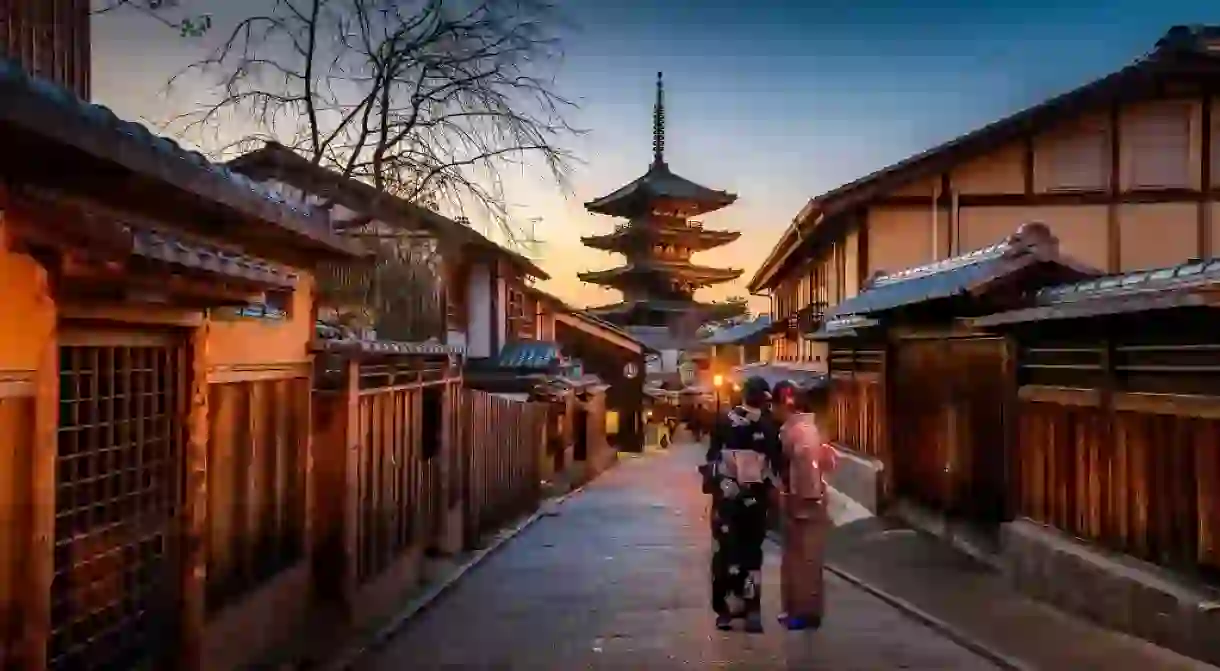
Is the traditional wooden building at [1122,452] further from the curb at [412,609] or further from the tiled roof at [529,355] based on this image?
the tiled roof at [529,355]

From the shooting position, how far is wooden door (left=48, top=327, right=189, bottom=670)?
20.1 feet

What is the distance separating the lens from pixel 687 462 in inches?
1602

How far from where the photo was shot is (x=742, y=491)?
10477mm

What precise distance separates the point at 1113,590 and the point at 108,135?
8.82m

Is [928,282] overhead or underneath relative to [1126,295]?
overhead

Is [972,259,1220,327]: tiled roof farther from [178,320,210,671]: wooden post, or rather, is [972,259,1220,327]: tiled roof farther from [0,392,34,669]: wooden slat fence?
[0,392,34,669]: wooden slat fence

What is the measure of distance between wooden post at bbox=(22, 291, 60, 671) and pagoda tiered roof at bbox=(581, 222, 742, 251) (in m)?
51.4

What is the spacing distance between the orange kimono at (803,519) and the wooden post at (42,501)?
6.55 m

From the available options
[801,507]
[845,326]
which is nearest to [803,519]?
[801,507]

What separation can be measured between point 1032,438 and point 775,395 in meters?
3.45

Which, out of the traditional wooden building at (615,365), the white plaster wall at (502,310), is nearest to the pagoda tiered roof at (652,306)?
the traditional wooden building at (615,365)

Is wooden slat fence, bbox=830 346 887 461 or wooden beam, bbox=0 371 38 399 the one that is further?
wooden slat fence, bbox=830 346 887 461

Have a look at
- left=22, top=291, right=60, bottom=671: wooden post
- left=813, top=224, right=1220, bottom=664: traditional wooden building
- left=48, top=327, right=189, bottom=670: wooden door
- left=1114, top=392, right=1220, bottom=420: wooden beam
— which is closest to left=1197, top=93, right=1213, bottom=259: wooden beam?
left=813, top=224, right=1220, bottom=664: traditional wooden building

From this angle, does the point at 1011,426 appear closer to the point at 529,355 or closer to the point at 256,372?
the point at 256,372
